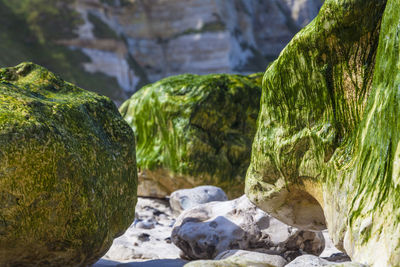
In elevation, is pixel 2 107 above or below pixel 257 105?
above

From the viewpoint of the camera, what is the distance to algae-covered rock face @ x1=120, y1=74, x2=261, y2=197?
6785 millimetres

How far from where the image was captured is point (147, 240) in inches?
187

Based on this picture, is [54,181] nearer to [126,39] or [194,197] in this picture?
[194,197]

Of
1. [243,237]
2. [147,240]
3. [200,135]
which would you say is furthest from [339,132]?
[200,135]

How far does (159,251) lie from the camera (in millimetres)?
4367

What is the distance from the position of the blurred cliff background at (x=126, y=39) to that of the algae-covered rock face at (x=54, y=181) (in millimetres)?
24259

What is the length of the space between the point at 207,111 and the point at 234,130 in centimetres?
52

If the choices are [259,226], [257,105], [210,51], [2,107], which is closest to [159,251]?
[259,226]

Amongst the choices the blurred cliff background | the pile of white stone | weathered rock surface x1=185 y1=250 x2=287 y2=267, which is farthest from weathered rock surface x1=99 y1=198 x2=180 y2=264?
the blurred cliff background

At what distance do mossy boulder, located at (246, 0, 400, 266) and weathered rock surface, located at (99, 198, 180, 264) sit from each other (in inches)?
51.1

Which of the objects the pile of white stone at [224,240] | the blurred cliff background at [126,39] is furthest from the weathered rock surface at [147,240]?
the blurred cliff background at [126,39]

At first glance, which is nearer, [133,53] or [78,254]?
[78,254]

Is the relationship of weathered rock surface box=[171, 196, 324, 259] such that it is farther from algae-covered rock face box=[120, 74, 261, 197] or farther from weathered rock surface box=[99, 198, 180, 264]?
algae-covered rock face box=[120, 74, 261, 197]

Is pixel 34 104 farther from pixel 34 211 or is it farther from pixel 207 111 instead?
pixel 207 111
